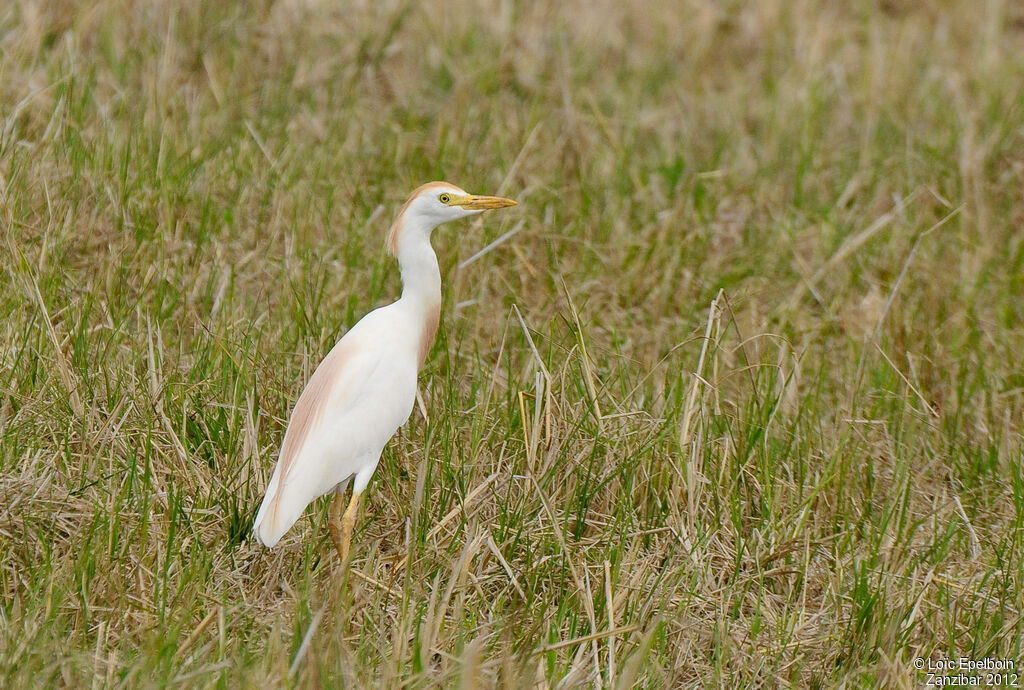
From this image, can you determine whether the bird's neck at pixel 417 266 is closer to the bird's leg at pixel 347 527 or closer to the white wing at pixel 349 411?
the white wing at pixel 349 411

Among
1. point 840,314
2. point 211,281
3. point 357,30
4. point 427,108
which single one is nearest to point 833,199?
point 840,314

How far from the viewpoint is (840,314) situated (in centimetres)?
476

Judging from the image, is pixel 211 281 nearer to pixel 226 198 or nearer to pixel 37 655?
pixel 226 198

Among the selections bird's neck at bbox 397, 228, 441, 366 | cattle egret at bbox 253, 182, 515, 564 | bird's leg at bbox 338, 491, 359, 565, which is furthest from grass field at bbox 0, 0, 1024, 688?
bird's neck at bbox 397, 228, 441, 366

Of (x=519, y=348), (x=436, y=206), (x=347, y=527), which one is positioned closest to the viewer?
(x=347, y=527)

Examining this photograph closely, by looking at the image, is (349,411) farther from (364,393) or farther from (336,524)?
(336,524)

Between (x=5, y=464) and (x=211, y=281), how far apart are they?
3.96 feet

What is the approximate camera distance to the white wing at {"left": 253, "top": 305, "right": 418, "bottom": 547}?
3.06 metres

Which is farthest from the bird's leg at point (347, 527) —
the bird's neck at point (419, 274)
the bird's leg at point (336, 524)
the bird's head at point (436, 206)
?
the bird's head at point (436, 206)

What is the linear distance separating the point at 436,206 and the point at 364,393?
0.51 meters

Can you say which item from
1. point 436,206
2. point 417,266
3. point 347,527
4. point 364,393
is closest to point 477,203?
point 436,206

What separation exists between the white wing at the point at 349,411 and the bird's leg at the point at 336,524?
0.10 metres

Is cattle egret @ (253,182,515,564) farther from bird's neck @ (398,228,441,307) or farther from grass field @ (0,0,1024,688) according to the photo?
grass field @ (0,0,1024,688)

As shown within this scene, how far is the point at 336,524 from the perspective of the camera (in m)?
A: 3.16
